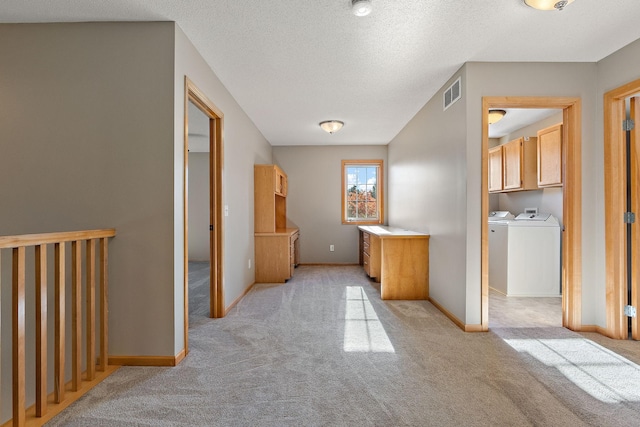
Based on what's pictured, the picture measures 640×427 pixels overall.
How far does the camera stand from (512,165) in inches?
189

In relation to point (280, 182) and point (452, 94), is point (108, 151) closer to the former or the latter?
point (452, 94)

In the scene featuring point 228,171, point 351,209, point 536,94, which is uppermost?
point 536,94

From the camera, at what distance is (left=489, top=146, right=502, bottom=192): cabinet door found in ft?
16.8

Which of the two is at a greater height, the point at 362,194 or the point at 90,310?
the point at 362,194

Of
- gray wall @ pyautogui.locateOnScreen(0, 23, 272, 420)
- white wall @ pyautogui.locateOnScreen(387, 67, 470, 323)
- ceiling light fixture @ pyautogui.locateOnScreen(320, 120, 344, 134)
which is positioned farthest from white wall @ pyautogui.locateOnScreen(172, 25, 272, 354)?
white wall @ pyautogui.locateOnScreen(387, 67, 470, 323)

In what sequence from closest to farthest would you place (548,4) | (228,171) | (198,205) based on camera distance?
(548,4), (228,171), (198,205)

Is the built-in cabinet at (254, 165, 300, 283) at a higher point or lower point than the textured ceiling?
lower

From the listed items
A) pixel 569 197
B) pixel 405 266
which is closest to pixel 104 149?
pixel 405 266

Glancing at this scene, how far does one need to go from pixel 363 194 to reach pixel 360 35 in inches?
175

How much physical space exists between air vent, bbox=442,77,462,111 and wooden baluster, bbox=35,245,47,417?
10.9 feet

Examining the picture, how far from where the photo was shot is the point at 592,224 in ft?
9.53

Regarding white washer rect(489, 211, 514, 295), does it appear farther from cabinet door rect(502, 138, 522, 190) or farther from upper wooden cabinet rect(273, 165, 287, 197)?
upper wooden cabinet rect(273, 165, 287, 197)

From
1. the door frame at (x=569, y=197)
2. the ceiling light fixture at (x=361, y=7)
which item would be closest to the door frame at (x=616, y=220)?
the door frame at (x=569, y=197)

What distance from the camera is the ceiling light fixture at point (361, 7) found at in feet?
6.60
